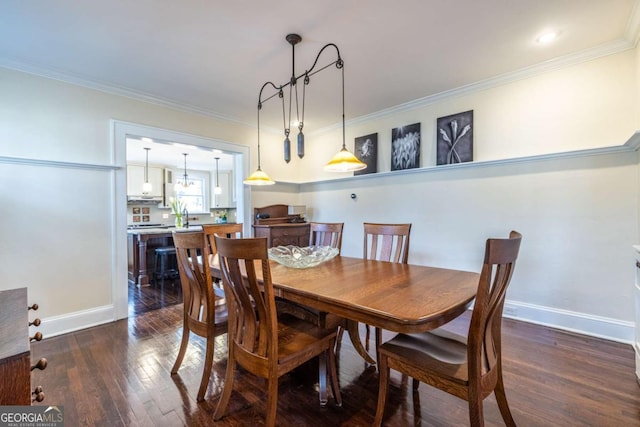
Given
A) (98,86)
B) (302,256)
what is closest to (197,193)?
(98,86)

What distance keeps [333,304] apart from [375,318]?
23cm

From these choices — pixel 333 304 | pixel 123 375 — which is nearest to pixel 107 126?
pixel 123 375

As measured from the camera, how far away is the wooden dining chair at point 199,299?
1807mm

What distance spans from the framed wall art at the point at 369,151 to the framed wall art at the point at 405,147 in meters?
0.28

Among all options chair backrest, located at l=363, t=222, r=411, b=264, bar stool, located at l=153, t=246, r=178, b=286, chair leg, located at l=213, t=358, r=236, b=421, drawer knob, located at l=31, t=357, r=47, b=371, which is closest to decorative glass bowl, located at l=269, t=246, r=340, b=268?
chair backrest, located at l=363, t=222, r=411, b=264

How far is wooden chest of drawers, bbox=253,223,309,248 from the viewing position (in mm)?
4137

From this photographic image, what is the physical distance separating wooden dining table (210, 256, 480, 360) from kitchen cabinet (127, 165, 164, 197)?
6273mm

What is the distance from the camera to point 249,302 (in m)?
1.49

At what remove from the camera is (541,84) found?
9.06ft

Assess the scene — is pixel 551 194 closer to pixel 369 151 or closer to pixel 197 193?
pixel 369 151

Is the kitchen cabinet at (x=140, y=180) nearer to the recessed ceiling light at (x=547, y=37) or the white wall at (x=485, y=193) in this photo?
the white wall at (x=485, y=193)

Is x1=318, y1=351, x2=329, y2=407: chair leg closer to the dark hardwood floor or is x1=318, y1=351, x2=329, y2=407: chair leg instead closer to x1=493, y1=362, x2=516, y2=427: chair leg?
the dark hardwood floor

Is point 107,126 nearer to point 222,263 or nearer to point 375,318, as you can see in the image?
point 222,263

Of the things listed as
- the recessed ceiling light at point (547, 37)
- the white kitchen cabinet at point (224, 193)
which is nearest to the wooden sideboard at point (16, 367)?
the recessed ceiling light at point (547, 37)
